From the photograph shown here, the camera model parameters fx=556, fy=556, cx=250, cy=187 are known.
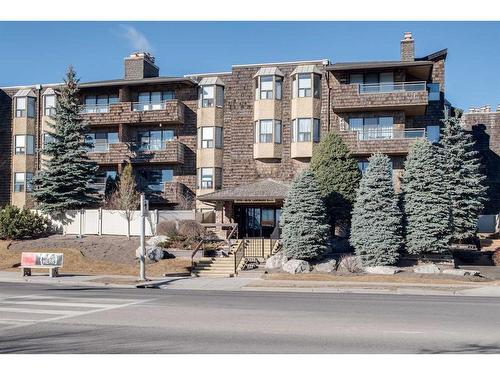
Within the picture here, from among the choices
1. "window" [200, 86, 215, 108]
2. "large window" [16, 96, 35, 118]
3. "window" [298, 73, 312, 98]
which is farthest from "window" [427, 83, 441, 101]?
"large window" [16, 96, 35, 118]

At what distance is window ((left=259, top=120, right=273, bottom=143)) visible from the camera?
38.3m

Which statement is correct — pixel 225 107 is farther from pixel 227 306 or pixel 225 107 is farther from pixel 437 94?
pixel 227 306

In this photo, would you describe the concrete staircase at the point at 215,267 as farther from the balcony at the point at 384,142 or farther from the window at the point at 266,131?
the balcony at the point at 384,142

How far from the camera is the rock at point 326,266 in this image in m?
27.2

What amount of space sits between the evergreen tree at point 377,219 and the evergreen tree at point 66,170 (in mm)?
18341

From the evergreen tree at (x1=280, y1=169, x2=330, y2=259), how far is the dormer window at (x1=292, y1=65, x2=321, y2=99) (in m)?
10.5

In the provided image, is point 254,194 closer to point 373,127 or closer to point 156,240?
point 156,240

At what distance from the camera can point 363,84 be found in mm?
36469

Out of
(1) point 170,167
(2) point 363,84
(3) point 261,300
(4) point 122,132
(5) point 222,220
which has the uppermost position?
(2) point 363,84

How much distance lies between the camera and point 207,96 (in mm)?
39906

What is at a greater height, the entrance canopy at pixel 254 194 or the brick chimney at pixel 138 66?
the brick chimney at pixel 138 66

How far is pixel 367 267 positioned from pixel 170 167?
18739 mm

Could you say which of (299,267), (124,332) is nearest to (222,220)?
(299,267)

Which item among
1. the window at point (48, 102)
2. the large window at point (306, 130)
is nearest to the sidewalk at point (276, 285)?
the large window at point (306, 130)
